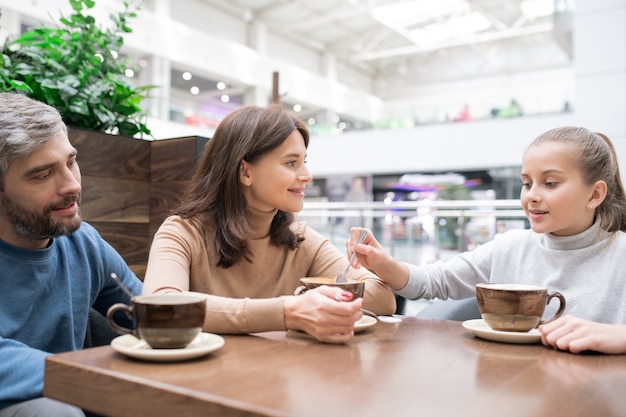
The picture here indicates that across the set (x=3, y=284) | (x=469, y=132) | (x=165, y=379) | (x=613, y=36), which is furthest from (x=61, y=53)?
(x=469, y=132)

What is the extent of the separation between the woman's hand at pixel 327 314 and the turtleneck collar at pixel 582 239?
69 centimetres

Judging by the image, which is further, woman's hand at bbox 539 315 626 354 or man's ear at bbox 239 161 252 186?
man's ear at bbox 239 161 252 186

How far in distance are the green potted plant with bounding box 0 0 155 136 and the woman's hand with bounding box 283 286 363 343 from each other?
1433 mm

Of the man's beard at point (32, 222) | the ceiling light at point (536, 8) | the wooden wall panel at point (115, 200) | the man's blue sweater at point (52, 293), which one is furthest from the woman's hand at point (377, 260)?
the ceiling light at point (536, 8)

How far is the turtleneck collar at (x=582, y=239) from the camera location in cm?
140

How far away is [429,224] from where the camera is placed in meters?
5.52

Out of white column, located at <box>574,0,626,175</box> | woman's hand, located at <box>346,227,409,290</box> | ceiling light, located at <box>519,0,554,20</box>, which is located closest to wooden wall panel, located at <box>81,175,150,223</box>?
woman's hand, located at <box>346,227,409,290</box>

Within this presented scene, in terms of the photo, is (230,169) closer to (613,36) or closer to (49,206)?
(49,206)

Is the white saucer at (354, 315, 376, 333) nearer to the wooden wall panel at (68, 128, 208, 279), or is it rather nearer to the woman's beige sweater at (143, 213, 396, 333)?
the woman's beige sweater at (143, 213, 396, 333)

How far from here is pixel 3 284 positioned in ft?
3.91

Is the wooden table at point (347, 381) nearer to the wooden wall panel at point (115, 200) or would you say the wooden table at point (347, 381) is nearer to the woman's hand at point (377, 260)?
the woman's hand at point (377, 260)

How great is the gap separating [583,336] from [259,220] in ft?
2.90

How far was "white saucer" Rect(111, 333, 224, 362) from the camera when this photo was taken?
2.64 ft

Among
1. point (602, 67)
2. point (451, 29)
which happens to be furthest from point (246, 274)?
point (451, 29)
